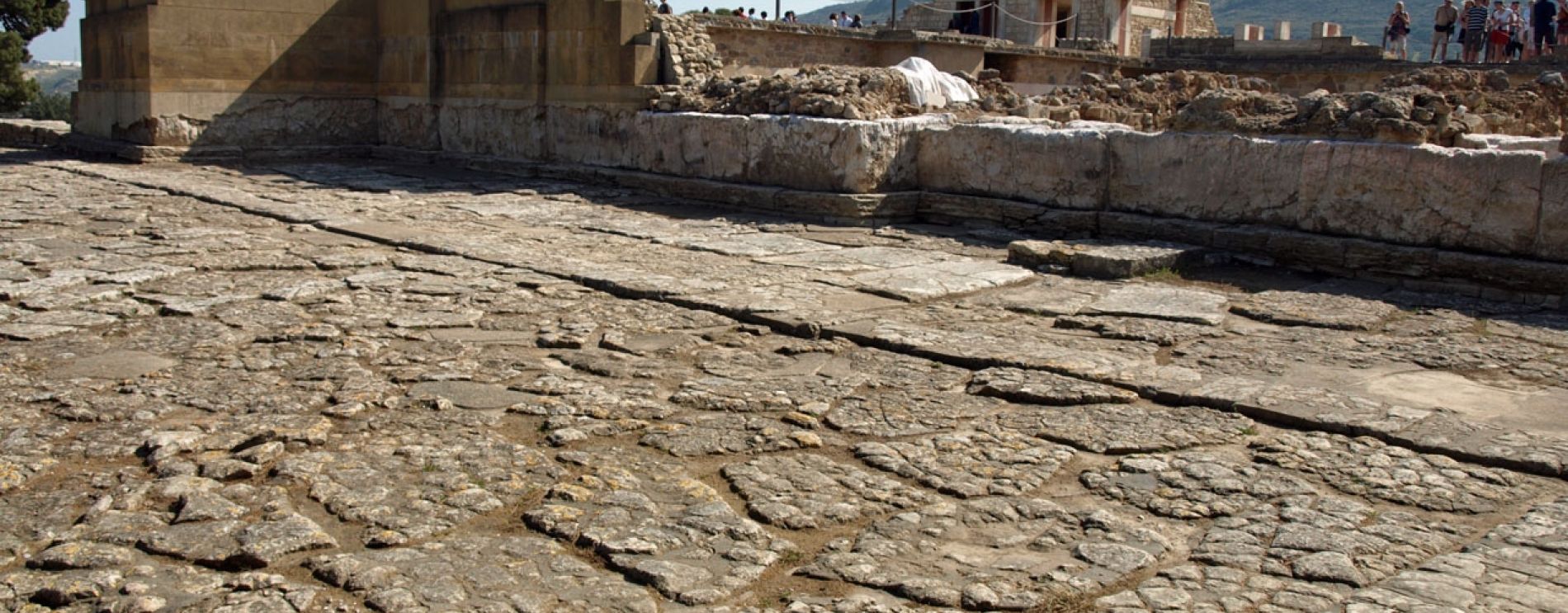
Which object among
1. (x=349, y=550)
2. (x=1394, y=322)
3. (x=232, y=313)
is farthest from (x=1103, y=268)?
(x=349, y=550)

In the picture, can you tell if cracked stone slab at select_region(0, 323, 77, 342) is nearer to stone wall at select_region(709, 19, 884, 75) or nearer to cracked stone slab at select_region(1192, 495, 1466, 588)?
cracked stone slab at select_region(1192, 495, 1466, 588)

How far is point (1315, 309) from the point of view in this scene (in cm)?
587

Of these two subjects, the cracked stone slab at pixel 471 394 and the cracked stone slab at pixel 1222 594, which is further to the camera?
the cracked stone slab at pixel 471 394

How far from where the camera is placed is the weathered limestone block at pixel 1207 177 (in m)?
7.21

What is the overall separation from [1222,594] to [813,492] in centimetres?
107

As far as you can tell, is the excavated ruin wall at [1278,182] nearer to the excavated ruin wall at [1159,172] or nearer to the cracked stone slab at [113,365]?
the excavated ruin wall at [1159,172]

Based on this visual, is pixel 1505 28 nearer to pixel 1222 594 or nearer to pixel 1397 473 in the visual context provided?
pixel 1397 473

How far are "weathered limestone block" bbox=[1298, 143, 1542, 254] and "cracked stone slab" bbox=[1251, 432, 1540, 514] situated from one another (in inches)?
126

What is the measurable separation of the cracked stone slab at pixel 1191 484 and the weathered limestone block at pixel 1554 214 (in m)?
3.58

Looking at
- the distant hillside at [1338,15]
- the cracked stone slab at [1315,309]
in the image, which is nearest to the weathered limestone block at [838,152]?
the cracked stone slab at [1315,309]

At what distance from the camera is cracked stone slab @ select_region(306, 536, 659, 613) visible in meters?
2.64

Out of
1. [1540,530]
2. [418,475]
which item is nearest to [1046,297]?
[1540,530]

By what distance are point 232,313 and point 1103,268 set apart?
14.0 feet

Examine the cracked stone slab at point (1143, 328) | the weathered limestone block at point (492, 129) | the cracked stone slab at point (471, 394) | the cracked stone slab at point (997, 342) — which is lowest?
the cracked stone slab at point (471, 394)
